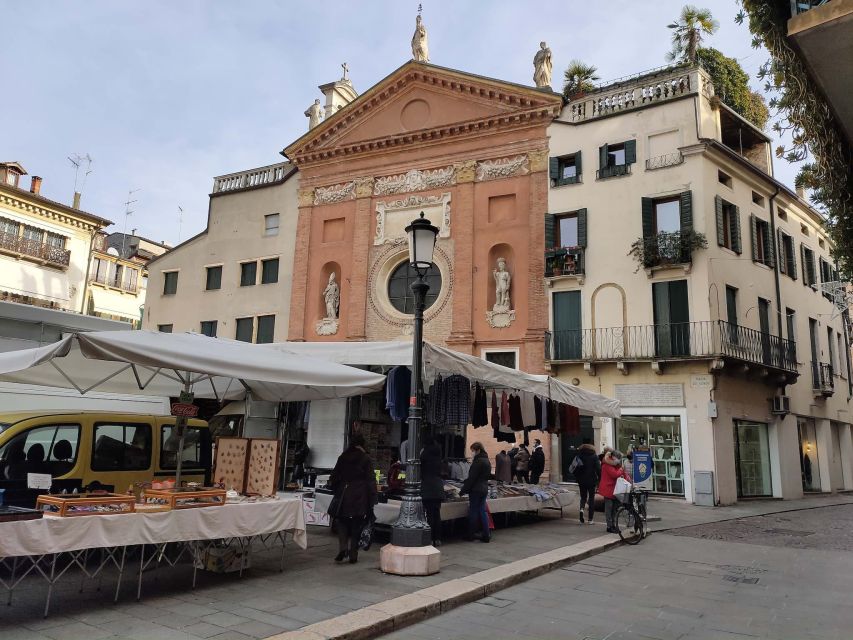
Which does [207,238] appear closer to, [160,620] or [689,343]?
[689,343]

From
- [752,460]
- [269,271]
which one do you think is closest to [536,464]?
[752,460]

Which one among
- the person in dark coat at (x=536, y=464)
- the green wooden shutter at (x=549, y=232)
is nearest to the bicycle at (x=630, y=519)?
the person in dark coat at (x=536, y=464)

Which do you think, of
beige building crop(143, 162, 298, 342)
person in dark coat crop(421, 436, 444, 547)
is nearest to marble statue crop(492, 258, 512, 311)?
beige building crop(143, 162, 298, 342)

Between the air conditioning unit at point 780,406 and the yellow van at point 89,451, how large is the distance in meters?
19.7

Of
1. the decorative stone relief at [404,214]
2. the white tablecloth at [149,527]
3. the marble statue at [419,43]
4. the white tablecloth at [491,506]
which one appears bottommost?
the white tablecloth at [491,506]

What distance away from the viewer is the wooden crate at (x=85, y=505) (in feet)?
18.6

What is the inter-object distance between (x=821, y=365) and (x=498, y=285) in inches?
529

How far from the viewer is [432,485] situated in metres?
9.91

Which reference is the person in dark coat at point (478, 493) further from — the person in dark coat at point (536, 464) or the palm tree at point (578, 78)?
the palm tree at point (578, 78)

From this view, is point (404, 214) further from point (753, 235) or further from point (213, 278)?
point (753, 235)

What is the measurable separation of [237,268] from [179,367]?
907 inches

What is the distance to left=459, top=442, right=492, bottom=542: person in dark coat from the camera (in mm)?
10695

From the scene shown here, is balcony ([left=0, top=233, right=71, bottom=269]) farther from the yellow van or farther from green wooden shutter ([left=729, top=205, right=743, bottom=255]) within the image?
green wooden shutter ([left=729, top=205, right=743, bottom=255])

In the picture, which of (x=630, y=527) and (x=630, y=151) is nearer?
(x=630, y=527)
